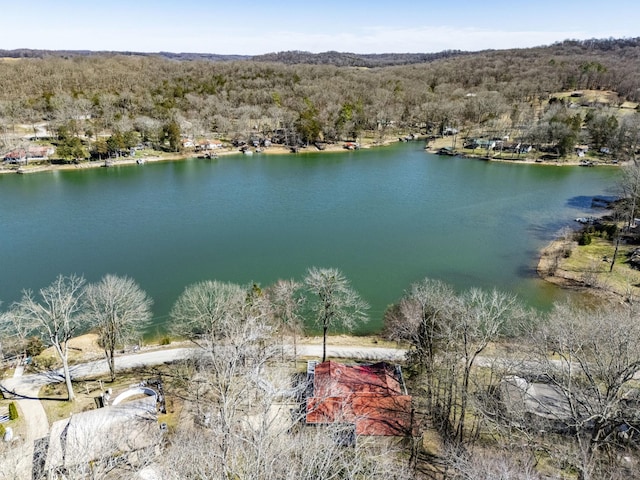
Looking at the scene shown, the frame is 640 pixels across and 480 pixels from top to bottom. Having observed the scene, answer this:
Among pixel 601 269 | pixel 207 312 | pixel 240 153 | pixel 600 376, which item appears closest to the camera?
pixel 600 376

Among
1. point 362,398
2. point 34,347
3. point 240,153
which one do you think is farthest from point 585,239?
point 240,153

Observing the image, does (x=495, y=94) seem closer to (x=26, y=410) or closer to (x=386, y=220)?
(x=386, y=220)

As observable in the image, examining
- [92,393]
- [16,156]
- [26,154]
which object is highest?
[26,154]

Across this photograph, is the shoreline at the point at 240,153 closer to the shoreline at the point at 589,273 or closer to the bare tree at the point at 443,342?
the shoreline at the point at 589,273

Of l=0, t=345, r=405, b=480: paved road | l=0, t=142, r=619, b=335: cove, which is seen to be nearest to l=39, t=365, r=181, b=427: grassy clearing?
l=0, t=345, r=405, b=480: paved road

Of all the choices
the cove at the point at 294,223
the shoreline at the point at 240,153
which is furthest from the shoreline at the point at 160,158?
the cove at the point at 294,223

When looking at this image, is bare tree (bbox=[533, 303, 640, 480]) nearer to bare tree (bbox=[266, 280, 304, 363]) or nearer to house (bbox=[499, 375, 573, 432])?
house (bbox=[499, 375, 573, 432])

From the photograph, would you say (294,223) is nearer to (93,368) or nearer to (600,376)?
(93,368)

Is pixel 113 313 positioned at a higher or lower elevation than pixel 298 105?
lower
